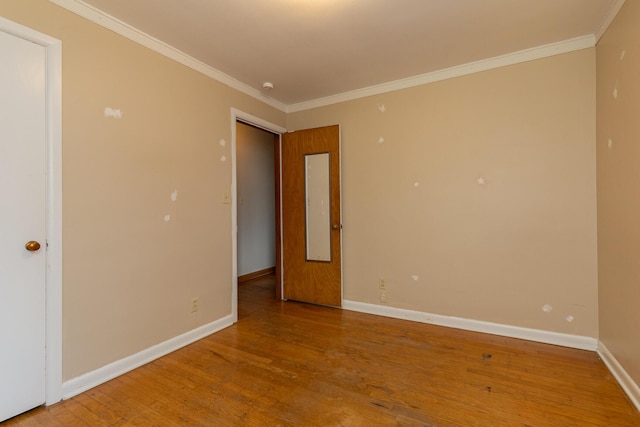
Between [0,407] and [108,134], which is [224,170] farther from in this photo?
[0,407]

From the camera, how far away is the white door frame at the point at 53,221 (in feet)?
5.59

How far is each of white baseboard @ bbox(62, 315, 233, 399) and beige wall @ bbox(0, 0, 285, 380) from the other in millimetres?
44

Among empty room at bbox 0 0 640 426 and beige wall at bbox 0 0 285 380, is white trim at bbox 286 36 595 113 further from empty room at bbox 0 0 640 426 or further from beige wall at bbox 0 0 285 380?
beige wall at bbox 0 0 285 380

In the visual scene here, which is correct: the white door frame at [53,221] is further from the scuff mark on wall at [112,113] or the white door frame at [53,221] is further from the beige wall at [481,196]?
the beige wall at [481,196]

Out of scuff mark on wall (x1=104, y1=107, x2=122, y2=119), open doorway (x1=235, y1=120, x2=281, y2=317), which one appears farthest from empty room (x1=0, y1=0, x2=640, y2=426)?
open doorway (x1=235, y1=120, x2=281, y2=317)

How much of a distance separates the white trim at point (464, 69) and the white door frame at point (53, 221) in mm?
2353

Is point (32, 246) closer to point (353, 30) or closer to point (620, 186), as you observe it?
point (353, 30)

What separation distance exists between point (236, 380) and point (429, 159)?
2459 mm

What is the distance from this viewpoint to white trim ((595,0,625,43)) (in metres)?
1.86

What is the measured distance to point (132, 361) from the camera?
6.85 feet

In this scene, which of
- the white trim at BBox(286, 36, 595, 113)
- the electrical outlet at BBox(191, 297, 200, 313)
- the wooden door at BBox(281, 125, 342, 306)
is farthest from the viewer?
the wooden door at BBox(281, 125, 342, 306)

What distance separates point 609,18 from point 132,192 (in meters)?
3.46

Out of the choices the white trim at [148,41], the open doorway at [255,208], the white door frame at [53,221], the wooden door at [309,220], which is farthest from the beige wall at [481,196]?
the white door frame at [53,221]

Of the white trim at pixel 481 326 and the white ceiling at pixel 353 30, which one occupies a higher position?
the white ceiling at pixel 353 30
